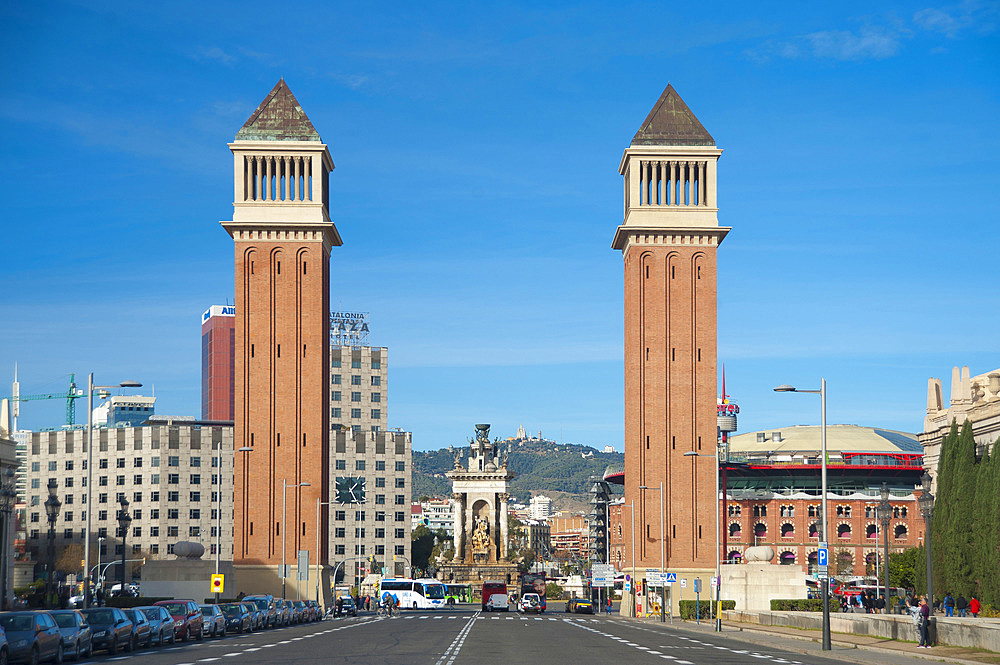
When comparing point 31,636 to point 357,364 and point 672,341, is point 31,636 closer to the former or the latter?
point 672,341

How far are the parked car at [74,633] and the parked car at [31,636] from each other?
34.6 inches

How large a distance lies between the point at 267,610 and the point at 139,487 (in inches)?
4167

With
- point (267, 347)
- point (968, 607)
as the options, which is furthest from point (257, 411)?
point (968, 607)

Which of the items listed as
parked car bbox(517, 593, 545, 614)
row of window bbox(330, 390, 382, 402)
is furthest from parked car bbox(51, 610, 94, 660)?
row of window bbox(330, 390, 382, 402)

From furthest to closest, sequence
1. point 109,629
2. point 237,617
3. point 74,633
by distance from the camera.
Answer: point 237,617
point 109,629
point 74,633

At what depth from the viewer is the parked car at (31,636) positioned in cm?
2956

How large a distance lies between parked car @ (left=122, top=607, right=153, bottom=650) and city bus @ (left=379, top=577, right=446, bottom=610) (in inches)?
2618

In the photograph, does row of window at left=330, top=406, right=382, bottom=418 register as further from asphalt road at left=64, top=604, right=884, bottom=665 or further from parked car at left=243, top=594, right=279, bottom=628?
asphalt road at left=64, top=604, right=884, bottom=665

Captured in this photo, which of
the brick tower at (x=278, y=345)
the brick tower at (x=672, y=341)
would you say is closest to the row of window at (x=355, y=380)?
the brick tower at (x=278, y=345)

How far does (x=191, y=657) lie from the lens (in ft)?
109

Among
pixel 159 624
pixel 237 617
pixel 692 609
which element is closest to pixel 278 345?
pixel 692 609

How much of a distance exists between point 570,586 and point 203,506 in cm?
5074

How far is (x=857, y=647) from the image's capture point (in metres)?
41.9

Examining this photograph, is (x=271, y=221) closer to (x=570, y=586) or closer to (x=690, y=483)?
(x=690, y=483)
